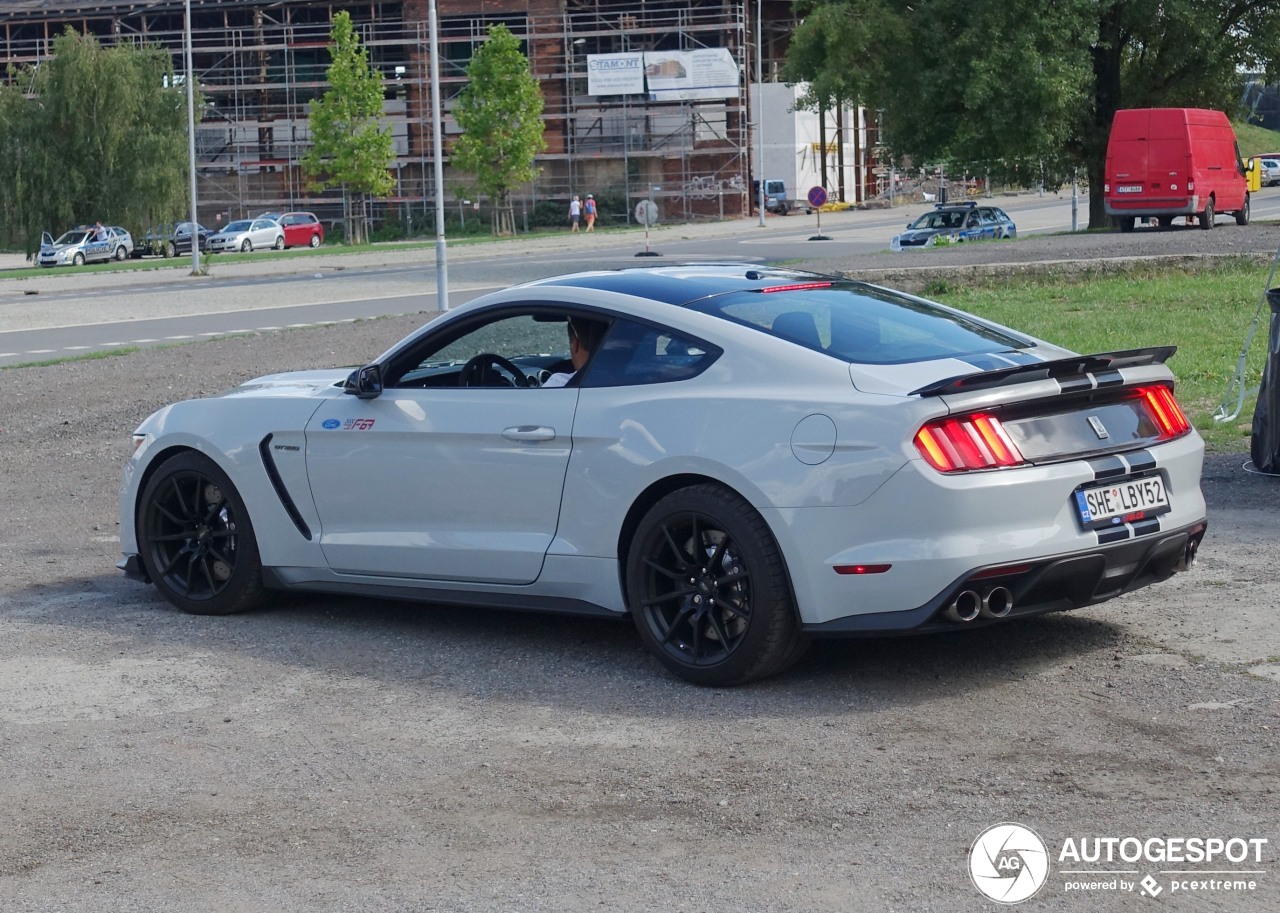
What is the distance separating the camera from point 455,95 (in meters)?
76.3

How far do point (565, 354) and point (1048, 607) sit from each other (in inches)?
87.1

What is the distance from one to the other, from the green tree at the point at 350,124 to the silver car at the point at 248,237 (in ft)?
15.4

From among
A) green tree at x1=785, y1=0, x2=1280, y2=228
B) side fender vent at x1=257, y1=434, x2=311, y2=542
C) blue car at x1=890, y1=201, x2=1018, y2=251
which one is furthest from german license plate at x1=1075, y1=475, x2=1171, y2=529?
blue car at x1=890, y1=201, x2=1018, y2=251

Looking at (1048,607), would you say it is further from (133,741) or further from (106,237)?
(106,237)

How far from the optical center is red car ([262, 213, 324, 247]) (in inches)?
2697

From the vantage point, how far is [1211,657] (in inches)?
230

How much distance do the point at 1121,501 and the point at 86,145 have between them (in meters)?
57.4

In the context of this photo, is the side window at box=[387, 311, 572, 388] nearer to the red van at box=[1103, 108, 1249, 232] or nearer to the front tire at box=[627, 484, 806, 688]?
the front tire at box=[627, 484, 806, 688]

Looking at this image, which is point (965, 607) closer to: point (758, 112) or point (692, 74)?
point (692, 74)

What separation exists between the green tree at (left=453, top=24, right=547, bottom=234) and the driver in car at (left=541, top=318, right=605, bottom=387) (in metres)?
63.8

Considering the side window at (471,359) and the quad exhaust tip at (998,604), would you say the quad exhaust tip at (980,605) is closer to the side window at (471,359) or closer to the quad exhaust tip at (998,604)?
the quad exhaust tip at (998,604)

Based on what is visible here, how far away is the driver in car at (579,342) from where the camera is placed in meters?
6.28

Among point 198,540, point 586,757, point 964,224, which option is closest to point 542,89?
point 964,224

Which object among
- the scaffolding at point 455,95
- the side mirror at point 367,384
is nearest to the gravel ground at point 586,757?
the side mirror at point 367,384
